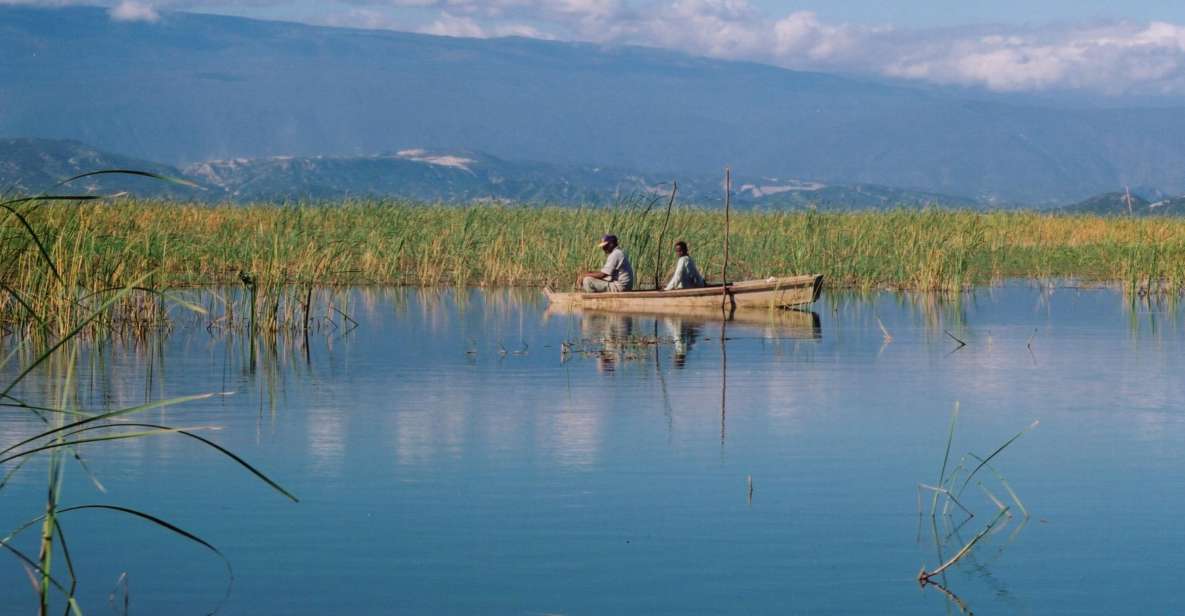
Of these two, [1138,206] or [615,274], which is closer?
[615,274]

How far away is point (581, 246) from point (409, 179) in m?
134

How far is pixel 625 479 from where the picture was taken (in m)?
9.16

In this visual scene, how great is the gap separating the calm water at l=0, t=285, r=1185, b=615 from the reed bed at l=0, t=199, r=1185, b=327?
6.85 m

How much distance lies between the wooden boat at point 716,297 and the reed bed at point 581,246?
220 centimetres

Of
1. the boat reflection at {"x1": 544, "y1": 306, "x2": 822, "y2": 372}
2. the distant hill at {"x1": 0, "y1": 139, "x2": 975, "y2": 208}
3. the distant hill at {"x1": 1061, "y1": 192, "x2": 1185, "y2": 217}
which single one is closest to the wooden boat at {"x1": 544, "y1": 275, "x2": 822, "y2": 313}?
the boat reflection at {"x1": 544, "y1": 306, "x2": 822, "y2": 372}

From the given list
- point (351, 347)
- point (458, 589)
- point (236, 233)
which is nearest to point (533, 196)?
point (236, 233)

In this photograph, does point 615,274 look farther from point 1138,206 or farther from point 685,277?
point 1138,206

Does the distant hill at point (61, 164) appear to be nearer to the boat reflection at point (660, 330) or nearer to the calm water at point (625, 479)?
the boat reflection at point (660, 330)

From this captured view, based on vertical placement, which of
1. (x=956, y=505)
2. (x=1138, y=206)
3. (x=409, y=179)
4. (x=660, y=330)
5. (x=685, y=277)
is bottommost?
(x=956, y=505)

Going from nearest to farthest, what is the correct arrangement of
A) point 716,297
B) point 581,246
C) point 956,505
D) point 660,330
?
1. point 956,505
2. point 660,330
3. point 716,297
4. point 581,246

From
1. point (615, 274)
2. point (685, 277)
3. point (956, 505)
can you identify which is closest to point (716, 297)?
point (685, 277)

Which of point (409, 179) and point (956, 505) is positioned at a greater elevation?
point (409, 179)

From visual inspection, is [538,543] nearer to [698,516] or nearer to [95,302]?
[698,516]

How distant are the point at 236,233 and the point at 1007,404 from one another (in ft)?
54.3
